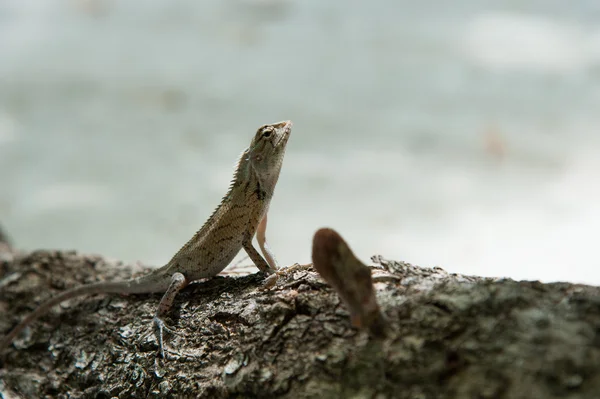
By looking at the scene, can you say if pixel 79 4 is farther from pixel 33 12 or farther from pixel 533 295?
pixel 533 295

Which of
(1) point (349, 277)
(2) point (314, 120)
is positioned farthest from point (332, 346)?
(2) point (314, 120)

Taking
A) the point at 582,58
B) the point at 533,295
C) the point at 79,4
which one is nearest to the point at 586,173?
the point at 582,58

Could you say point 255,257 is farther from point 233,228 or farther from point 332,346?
point 332,346

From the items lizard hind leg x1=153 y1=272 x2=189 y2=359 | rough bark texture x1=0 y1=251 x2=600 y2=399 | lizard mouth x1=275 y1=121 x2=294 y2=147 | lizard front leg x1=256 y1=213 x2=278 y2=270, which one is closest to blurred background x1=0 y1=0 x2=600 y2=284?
lizard front leg x1=256 y1=213 x2=278 y2=270

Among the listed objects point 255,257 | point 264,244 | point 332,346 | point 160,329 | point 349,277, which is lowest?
point 332,346

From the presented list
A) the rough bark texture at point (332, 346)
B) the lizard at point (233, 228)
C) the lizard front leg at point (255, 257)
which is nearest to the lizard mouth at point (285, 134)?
the lizard at point (233, 228)

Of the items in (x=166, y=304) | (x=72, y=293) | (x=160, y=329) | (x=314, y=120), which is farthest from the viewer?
(x=314, y=120)
